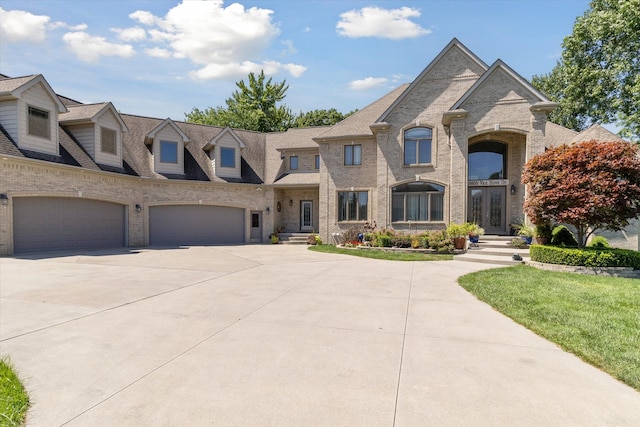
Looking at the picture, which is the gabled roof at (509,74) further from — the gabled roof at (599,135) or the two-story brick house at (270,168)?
the gabled roof at (599,135)

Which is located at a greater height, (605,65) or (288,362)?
(605,65)

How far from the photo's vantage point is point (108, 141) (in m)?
18.7

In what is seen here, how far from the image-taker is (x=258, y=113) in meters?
39.8

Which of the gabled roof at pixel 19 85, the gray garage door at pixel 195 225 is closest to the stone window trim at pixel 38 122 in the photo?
the gabled roof at pixel 19 85

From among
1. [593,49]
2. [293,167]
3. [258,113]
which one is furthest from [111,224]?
[593,49]

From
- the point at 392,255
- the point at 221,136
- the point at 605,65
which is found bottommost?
the point at 392,255

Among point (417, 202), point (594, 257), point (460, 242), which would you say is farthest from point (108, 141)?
point (594, 257)

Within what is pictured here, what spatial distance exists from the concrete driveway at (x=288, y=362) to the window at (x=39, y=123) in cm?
1087

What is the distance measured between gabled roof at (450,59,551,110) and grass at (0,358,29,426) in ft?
62.1

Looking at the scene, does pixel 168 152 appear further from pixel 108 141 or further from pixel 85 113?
pixel 85 113

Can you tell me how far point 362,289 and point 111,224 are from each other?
1627 cm

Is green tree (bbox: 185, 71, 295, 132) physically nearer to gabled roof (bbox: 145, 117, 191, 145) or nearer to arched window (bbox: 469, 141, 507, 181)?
gabled roof (bbox: 145, 117, 191, 145)

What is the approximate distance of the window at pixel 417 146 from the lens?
1905 cm

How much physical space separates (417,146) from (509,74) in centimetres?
560
